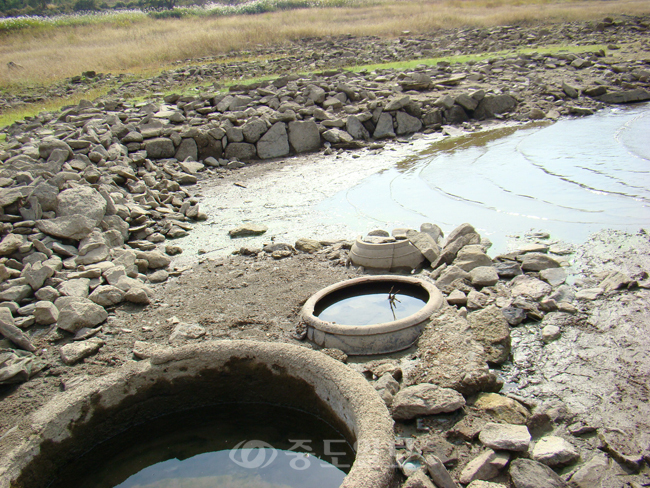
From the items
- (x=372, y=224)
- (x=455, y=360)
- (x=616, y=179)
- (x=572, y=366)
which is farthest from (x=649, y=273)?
(x=616, y=179)

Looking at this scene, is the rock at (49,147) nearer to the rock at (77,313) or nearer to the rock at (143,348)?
the rock at (77,313)

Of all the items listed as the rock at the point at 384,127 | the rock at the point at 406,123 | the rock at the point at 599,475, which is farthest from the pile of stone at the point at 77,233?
the rock at the point at 406,123

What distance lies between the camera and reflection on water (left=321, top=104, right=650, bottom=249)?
6047 mm

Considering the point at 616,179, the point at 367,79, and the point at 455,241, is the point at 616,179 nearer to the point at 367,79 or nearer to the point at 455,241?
the point at 455,241

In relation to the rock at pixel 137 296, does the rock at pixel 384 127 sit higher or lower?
lower

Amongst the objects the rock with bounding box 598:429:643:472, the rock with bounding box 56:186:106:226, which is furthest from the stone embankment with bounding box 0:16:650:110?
the rock with bounding box 598:429:643:472

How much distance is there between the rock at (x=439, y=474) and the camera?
2.25 metres

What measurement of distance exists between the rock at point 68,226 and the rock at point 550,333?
195 inches

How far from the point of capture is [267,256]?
5.58 metres

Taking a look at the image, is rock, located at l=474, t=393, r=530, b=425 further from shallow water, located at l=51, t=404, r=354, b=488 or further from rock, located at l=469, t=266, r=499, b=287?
rock, located at l=469, t=266, r=499, b=287

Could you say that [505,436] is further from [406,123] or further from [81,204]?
[406,123]

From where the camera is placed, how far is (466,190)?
24.6ft

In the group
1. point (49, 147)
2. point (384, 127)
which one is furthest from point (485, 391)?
point (384, 127)

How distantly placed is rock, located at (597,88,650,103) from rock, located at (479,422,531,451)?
1376 cm
